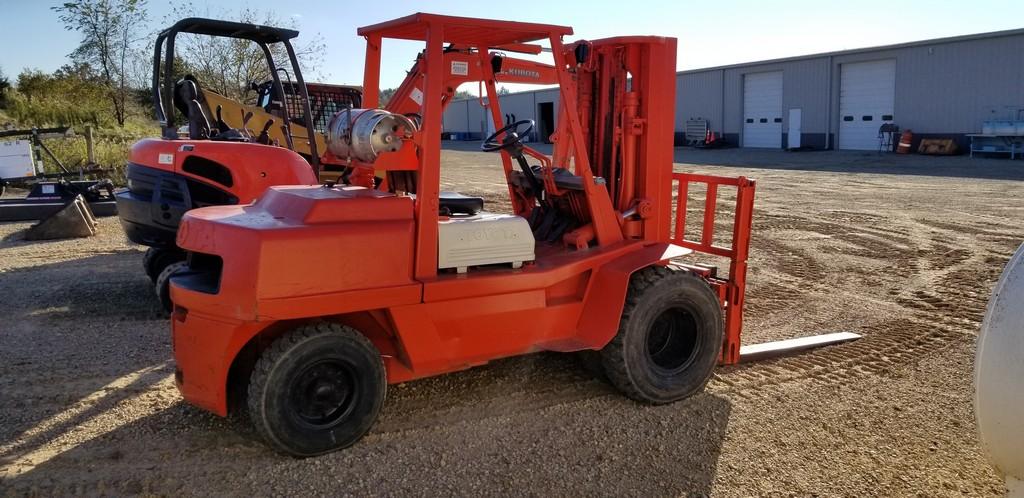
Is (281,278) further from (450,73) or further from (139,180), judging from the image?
(139,180)

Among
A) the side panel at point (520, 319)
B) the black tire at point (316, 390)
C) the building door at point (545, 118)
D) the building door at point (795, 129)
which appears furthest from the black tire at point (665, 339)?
the building door at point (545, 118)

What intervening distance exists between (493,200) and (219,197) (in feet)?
30.7

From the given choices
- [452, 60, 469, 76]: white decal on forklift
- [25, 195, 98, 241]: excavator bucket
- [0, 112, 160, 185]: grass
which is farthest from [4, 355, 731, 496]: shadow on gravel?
[0, 112, 160, 185]: grass

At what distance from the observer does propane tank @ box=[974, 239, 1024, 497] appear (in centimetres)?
302

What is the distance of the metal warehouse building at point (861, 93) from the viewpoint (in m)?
24.5

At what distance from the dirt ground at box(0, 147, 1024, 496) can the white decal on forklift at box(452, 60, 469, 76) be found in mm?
1999

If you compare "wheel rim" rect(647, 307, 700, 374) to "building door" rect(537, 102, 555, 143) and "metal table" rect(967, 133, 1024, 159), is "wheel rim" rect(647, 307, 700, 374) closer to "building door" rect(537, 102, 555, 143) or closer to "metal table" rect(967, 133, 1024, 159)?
"metal table" rect(967, 133, 1024, 159)

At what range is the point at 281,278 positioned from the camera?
3760 millimetres

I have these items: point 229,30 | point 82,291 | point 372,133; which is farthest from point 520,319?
point 82,291

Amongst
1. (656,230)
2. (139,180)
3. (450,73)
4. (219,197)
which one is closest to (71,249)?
(139,180)

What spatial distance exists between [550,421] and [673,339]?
1066 mm

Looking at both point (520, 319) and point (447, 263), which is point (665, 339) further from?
point (447, 263)

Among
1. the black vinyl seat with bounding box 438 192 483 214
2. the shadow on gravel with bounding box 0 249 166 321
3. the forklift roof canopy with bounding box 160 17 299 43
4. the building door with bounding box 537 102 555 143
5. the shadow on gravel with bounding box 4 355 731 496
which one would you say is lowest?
the shadow on gravel with bounding box 4 355 731 496

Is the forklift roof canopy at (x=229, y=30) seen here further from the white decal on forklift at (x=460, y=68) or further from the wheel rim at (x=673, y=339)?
the wheel rim at (x=673, y=339)
